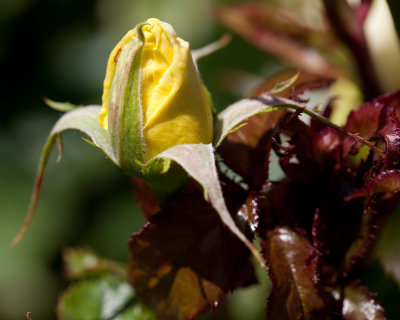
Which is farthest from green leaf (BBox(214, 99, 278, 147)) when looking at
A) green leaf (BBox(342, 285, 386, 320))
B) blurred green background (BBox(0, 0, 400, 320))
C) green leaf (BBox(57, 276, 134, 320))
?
blurred green background (BBox(0, 0, 400, 320))

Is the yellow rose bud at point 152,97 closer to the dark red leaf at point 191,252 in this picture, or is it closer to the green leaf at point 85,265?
the dark red leaf at point 191,252

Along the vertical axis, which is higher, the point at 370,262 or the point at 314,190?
the point at 314,190

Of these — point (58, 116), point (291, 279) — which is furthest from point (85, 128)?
point (58, 116)

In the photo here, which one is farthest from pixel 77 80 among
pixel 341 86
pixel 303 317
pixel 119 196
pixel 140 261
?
pixel 303 317

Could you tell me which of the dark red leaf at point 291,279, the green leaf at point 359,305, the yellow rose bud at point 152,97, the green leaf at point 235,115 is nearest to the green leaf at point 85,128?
the yellow rose bud at point 152,97

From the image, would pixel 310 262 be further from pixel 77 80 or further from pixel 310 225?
pixel 77 80

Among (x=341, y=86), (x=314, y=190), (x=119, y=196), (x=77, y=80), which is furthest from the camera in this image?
(x=77, y=80)

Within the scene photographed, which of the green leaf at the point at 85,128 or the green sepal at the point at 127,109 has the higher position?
the green sepal at the point at 127,109
